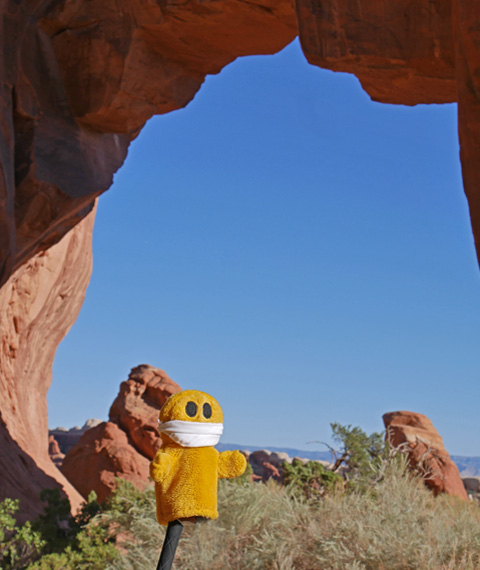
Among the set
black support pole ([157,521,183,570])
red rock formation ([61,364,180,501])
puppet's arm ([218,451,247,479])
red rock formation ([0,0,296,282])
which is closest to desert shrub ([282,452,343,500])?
red rock formation ([61,364,180,501])

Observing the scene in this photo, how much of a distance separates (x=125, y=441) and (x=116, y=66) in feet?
34.0

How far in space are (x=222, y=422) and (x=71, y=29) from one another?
8.52 meters

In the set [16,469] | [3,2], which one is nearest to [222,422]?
[3,2]

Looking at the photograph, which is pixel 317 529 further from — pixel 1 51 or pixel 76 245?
pixel 76 245

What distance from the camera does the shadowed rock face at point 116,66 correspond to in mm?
6859

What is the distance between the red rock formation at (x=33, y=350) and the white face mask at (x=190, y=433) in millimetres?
8895

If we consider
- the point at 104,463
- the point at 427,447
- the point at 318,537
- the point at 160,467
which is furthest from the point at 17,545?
the point at 427,447

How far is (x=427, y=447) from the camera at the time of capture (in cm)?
2033

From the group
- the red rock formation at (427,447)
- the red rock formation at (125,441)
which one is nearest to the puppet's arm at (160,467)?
the red rock formation at (125,441)

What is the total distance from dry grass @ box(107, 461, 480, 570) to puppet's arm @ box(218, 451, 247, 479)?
379cm

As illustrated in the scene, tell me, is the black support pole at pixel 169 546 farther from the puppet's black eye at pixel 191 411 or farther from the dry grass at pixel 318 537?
the dry grass at pixel 318 537

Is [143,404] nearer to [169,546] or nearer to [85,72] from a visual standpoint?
[85,72]

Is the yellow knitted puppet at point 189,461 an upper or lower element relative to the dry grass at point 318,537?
upper

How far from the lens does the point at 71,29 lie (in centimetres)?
985
